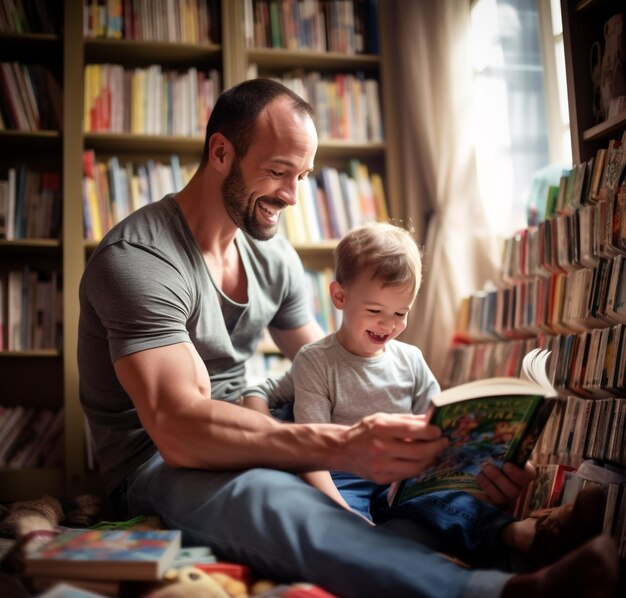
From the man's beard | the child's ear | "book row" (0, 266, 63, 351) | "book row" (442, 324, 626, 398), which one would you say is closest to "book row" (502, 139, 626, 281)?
"book row" (442, 324, 626, 398)

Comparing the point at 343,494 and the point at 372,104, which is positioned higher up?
the point at 372,104

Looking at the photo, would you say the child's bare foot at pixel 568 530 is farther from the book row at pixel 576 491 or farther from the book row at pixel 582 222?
the book row at pixel 582 222

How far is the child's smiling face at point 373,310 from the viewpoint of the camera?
160 cm

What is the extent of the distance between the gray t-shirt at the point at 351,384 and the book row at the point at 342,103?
1.59 meters

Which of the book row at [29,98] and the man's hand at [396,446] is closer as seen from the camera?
the man's hand at [396,446]

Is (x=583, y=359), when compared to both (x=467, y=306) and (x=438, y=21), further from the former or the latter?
(x=438, y=21)

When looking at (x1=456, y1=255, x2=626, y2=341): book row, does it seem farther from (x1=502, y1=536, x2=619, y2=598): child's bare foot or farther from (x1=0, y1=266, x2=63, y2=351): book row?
(x1=0, y1=266, x2=63, y2=351): book row

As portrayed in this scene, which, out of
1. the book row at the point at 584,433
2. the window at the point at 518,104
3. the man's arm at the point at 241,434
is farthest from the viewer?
the window at the point at 518,104

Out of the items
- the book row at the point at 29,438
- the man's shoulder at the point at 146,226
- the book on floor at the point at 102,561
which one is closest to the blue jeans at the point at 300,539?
the book on floor at the point at 102,561

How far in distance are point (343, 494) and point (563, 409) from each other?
2.26 ft

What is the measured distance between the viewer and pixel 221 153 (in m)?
1.87

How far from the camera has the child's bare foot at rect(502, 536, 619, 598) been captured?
3.16 ft

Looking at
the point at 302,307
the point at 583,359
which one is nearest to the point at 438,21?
the point at 302,307

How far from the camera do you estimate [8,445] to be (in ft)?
9.42
